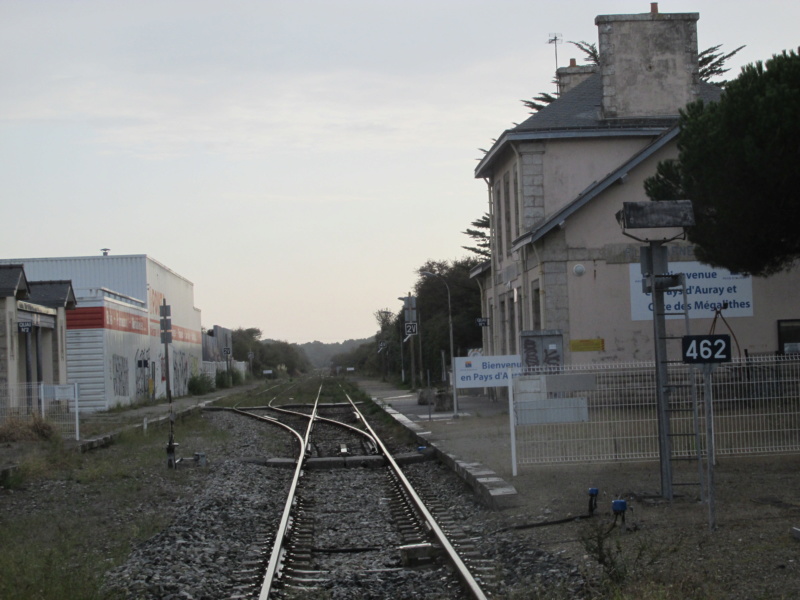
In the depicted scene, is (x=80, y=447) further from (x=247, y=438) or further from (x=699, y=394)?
(x=699, y=394)

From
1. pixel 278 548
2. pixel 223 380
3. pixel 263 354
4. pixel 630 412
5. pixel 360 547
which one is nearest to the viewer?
pixel 278 548

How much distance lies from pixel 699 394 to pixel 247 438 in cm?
1232

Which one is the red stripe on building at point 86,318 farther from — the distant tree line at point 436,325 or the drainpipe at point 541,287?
→ the drainpipe at point 541,287

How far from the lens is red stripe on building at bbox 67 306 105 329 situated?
3794 centimetres

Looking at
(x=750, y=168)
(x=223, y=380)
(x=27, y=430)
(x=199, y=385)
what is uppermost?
(x=750, y=168)

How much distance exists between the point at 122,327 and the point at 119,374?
260 cm

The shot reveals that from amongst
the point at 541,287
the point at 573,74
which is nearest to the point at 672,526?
the point at 541,287

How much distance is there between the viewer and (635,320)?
23.6 meters

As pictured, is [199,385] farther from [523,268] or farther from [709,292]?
[709,292]

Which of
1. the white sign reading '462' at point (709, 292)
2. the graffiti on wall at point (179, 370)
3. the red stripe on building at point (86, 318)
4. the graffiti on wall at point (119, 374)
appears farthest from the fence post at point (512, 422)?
the graffiti on wall at point (179, 370)

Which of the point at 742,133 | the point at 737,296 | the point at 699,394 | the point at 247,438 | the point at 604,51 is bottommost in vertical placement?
the point at 247,438

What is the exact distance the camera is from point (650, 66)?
Answer: 86.2ft

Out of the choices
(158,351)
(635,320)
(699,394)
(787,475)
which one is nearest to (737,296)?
(635,320)

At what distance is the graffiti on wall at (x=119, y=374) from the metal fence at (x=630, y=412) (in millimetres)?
30221
